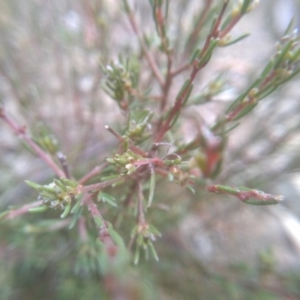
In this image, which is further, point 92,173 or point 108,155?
point 108,155

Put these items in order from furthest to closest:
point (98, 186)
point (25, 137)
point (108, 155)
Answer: point (108, 155), point (25, 137), point (98, 186)

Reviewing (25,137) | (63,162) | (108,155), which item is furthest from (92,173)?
(108,155)

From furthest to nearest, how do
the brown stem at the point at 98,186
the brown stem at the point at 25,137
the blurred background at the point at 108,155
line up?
the blurred background at the point at 108,155, the brown stem at the point at 25,137, the brown stem at the point at 98,186

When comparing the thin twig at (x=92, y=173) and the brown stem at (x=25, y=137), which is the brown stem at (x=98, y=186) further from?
the brown stem at (x=25, y=137)

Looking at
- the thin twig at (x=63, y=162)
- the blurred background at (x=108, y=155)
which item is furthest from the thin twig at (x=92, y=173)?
the blurred background at (x=108, y=155)

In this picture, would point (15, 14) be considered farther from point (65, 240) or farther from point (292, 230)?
point (292, 230)

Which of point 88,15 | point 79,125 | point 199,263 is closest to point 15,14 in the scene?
point 88,15

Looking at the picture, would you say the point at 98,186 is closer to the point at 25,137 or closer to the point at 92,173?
the point at 92,173

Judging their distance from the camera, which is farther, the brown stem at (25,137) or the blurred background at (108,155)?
the blurred background at (108,155)

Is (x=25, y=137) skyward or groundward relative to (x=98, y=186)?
skyward
